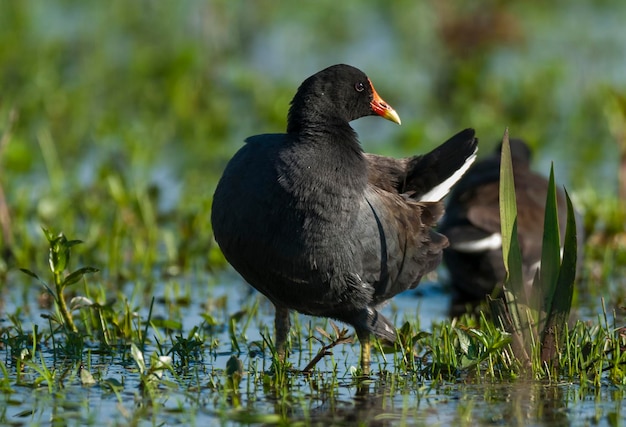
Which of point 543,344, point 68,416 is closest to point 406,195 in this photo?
point 543,344

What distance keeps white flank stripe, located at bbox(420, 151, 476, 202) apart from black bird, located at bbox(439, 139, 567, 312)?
2.94 ft

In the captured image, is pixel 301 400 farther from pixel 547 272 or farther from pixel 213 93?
pixel 213 93

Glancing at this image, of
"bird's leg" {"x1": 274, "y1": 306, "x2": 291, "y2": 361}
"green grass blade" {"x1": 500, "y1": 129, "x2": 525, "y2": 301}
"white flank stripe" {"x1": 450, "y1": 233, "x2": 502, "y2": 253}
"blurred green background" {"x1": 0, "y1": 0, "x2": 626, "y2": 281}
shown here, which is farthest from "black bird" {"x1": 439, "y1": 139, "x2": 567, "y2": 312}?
"green grass blade" {"x1": 500, "y1": 129, "x2": 525, "y2": 301}

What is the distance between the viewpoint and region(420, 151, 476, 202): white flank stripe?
536 cm

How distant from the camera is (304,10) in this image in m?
13.0

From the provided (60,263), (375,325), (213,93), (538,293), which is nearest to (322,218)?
(375,325)

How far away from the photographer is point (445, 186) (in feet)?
17.7

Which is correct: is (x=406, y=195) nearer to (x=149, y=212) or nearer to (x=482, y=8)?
(x=149, y=212)

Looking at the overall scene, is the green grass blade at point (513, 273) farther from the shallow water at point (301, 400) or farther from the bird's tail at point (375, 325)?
the bird's tail at point (375, 325)

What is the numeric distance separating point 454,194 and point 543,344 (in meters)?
2.29

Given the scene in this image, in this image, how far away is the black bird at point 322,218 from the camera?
4629mm

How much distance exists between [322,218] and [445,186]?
3.12 ft

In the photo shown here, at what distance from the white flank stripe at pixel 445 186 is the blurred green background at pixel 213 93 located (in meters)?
1.69

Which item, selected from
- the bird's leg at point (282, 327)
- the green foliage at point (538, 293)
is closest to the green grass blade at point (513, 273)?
the green foliage at point (538, 293)
